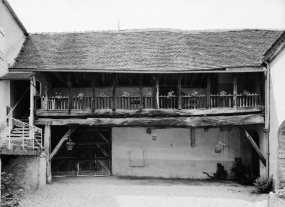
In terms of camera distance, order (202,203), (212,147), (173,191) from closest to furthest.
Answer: (202,203) < (173,191) < (212,147)

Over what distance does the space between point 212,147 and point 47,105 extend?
8914 millimetres

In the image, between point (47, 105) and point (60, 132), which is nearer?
point (47, 105)

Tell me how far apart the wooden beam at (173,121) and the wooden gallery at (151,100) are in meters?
0.05

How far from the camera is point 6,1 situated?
17328 millimetres

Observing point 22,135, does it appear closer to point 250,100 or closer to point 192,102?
point 192,102

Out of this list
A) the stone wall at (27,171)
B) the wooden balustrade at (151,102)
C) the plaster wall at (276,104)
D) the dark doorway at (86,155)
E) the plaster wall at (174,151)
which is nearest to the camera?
the plaster wall at (276,104)

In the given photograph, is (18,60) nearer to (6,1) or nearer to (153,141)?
(6,1)

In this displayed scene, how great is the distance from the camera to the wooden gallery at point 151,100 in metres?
18.4

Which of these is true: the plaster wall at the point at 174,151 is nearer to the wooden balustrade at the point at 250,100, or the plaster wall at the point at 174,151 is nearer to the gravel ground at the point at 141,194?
the gravel ground at the point at 141,194

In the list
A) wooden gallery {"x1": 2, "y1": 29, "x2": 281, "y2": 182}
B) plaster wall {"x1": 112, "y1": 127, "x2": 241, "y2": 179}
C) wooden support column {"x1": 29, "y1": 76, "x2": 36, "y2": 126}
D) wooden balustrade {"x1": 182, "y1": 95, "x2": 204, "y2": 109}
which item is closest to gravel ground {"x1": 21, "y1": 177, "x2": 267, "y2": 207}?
plaster wall {"x1": 112, "y1": 127, "x2": 241, "y2": 179}

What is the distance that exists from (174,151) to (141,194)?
5028mm

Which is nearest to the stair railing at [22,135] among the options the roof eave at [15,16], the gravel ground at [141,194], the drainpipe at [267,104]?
the gravel ground at [141,194]

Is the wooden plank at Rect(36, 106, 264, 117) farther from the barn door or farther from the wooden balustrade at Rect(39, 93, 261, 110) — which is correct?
the barn door

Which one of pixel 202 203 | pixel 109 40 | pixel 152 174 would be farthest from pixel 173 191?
pixel 109 40
